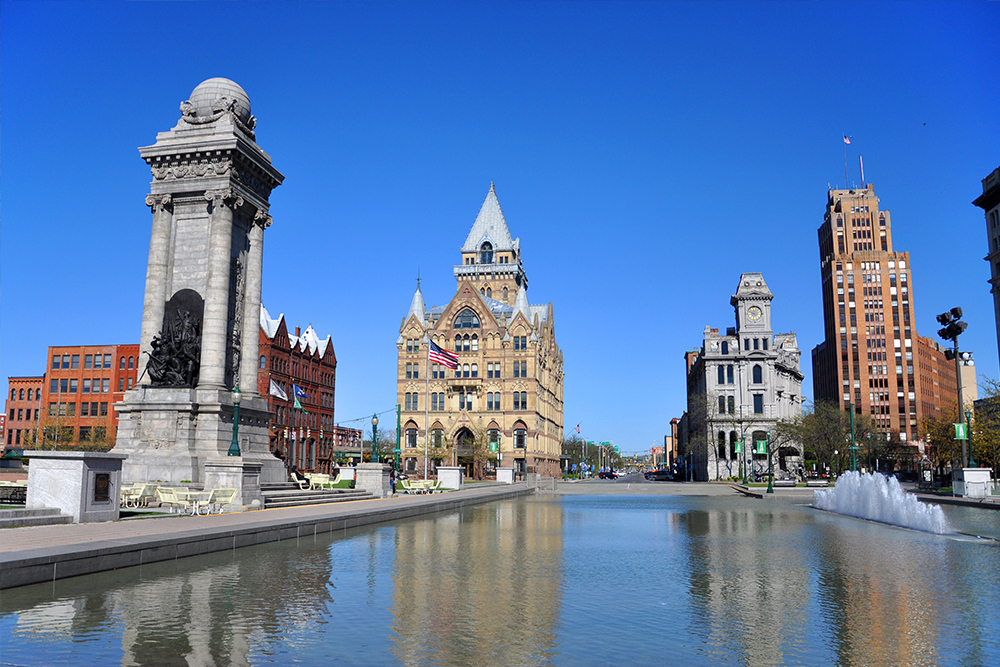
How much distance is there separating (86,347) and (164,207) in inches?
2803

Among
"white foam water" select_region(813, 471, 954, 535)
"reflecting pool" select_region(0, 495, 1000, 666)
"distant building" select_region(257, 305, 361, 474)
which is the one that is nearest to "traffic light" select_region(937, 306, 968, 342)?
"white foam water" select_region(813, 471, 954, 535)

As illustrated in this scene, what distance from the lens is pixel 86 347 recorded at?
94.1 meters

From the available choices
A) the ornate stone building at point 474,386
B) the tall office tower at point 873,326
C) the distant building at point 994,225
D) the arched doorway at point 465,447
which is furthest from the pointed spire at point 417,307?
the tall office tower at point 873,326

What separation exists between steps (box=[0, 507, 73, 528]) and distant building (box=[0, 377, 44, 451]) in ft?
293

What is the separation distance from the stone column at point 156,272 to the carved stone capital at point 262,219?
3.64m

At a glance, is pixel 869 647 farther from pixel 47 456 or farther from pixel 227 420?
pixel 227 420

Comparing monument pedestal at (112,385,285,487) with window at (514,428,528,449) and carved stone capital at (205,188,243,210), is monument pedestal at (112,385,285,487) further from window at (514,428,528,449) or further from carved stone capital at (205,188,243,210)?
window at (514,428,528,449)

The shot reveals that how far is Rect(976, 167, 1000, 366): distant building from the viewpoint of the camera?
72.1 metres

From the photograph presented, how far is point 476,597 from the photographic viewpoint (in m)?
11.6

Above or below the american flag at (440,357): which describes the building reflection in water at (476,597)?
below

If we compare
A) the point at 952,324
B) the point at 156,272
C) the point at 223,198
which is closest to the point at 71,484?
the point at 156,272

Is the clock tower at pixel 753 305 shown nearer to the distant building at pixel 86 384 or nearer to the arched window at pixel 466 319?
the arched window at pixel 466 319

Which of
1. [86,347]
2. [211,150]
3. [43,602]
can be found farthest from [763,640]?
[86,347]

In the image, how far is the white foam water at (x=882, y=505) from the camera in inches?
964
